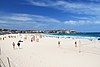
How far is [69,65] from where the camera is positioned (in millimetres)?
14711

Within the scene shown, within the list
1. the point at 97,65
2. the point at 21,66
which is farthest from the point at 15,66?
the point at 97,65

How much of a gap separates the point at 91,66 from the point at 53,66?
9.58 feet

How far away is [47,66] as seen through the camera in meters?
14.1

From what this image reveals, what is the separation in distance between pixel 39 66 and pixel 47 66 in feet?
1.99

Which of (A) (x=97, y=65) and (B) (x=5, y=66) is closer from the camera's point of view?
(B) (x=5, y=66)

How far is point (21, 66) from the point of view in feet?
46.3

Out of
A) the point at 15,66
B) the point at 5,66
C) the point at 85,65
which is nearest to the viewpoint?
the point at 5,66

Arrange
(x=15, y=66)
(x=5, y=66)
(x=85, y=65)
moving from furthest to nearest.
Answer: (x=85, y=65) < (x=15, y=66) < (x=5, y=66)

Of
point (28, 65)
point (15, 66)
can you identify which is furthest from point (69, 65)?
point (15, 66)

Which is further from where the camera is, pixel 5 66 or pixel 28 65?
pixel 28 65

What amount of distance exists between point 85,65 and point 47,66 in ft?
10.0

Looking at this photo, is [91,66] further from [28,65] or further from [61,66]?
[28,65]

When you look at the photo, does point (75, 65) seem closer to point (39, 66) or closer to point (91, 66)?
point (91, 66)

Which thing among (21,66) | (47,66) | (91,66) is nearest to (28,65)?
(21,66)
